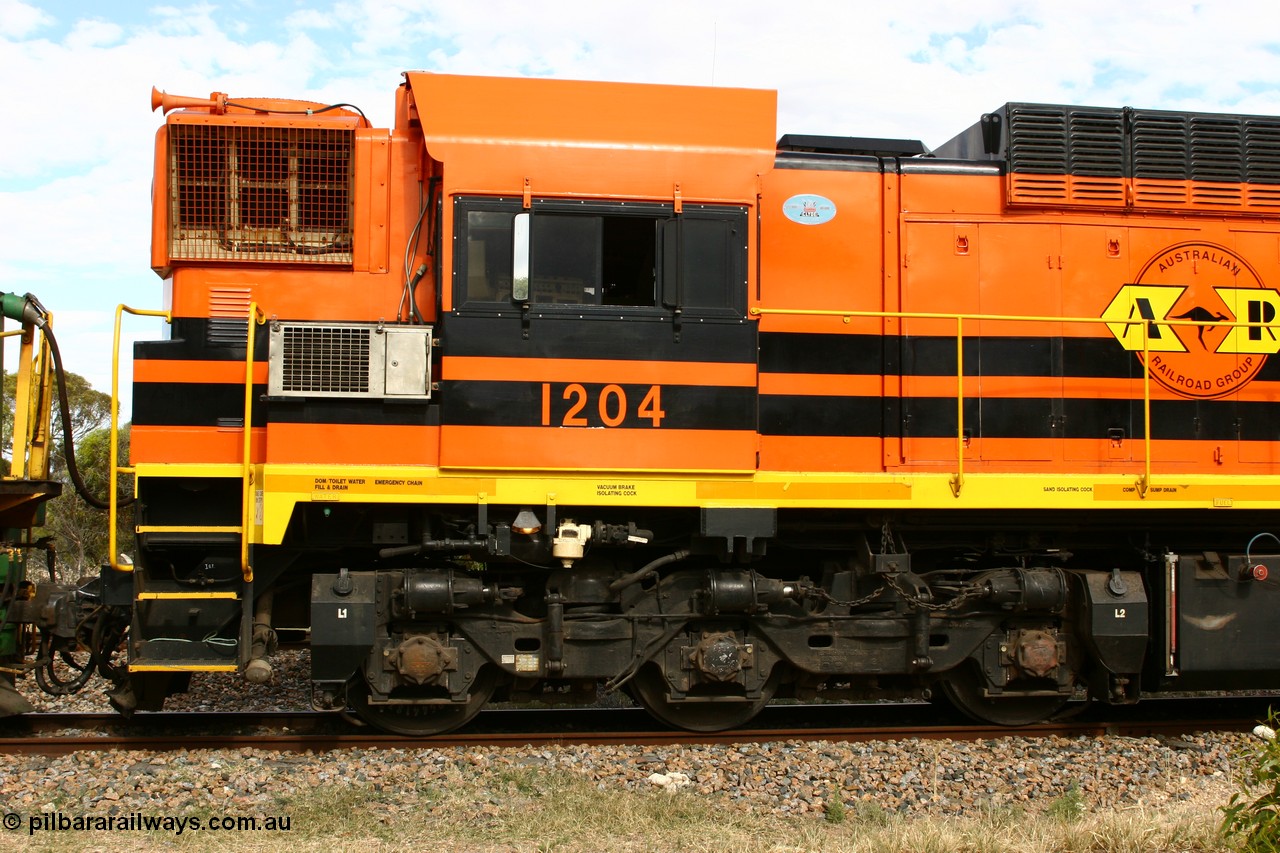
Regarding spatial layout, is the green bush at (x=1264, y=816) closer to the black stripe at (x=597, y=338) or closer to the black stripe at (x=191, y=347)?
the black stripe at (x=597, y=338)

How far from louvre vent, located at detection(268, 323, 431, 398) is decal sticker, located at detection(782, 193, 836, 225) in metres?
2.82

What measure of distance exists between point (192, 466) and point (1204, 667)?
722 centimetres

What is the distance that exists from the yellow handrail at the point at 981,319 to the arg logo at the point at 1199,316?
14cm

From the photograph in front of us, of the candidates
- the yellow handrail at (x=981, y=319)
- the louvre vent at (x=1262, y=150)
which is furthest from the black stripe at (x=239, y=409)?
the louvre vent at (x=1262, y=150)

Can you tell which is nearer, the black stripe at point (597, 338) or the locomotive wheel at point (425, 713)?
the black stripe at point (597, 338)

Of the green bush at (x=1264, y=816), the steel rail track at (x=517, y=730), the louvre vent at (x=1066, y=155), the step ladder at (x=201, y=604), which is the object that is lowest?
the steel rail track at (x=517, y=730)

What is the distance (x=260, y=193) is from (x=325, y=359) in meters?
1.45

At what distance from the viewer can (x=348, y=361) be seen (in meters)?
6.75

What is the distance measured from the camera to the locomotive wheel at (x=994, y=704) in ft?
25.6

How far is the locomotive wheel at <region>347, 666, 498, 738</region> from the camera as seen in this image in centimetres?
732

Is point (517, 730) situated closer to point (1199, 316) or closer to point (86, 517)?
point (1199, 316)

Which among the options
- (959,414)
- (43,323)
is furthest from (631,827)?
(43,323)

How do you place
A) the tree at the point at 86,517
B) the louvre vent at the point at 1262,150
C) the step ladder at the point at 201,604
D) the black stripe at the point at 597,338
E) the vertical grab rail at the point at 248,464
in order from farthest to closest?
the tree at the point at 86,517
the louvre vent at the point at 1262,150
the black stripe at the point at 597,338
the step ladder at the point at 201,604
the vertical grab rail at the point at 248,464

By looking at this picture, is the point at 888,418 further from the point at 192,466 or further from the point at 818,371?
the point at 192,466
